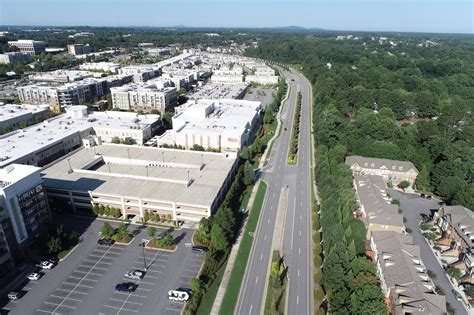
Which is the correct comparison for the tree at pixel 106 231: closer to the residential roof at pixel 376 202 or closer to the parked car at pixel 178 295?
the parked car at pixel 178 295

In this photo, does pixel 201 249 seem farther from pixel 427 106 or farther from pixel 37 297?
pixel 427 106

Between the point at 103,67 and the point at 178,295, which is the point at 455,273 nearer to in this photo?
the point at 178,295

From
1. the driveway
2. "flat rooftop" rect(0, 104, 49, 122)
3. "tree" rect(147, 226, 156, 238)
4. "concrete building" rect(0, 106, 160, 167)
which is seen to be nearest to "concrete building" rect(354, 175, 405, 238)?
the driveway

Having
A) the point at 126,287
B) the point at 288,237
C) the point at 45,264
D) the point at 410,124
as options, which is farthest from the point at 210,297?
the point at 410,124

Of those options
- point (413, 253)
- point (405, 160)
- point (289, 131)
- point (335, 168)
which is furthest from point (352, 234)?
point (289, 131)

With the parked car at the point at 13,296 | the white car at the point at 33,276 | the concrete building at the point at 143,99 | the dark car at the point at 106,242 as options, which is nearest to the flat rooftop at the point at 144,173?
the dark car at the point at 106,242

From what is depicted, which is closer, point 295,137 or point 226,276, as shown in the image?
point 226,276
